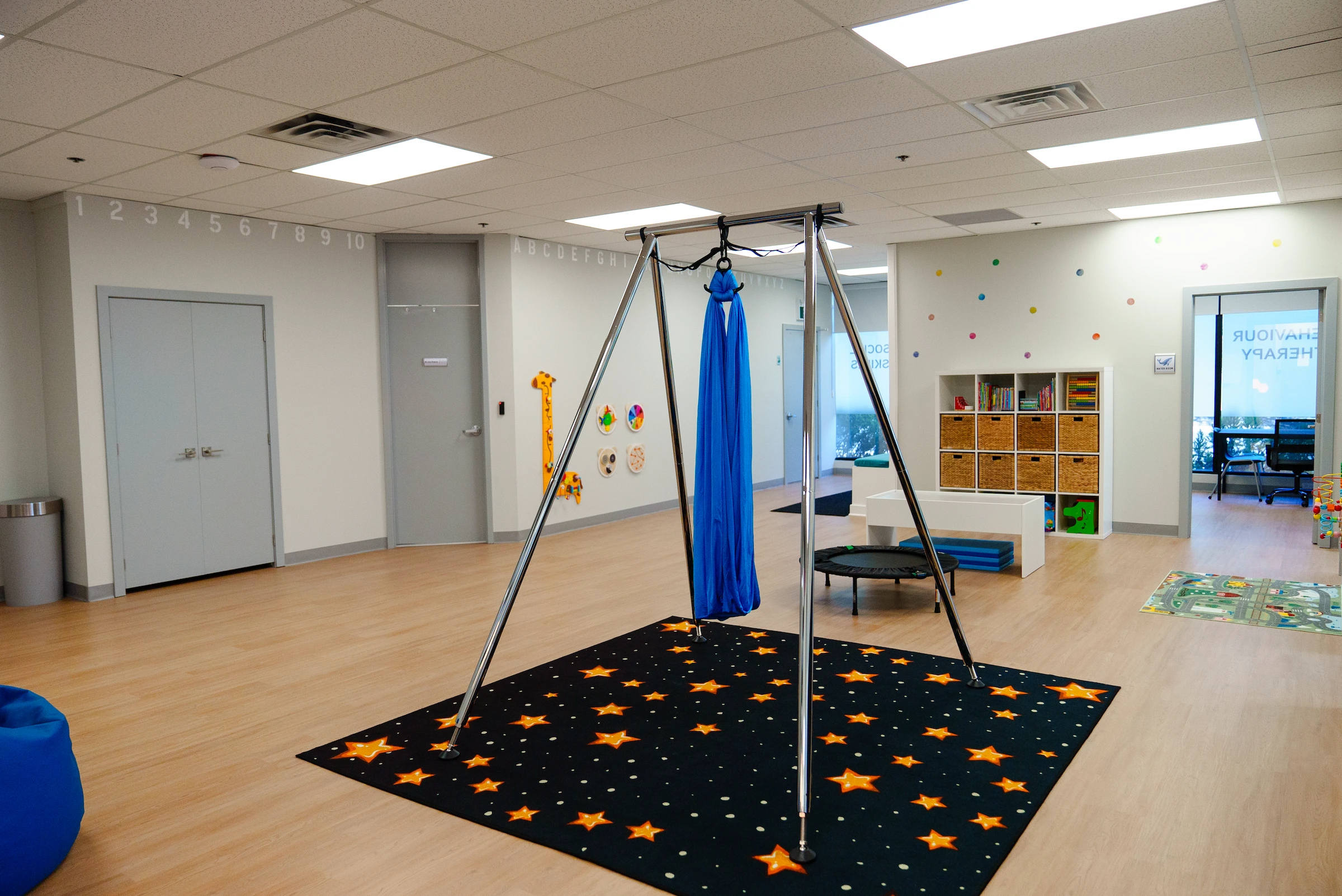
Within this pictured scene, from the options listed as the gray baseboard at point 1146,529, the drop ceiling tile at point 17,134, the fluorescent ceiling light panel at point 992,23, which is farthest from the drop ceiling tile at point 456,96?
the gray baseboard at point 1146,529

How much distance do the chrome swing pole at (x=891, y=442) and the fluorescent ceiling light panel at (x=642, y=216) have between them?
11.2 ft

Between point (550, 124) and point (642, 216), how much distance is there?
2.64 metres

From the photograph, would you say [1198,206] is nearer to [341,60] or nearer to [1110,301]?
[1110,301]

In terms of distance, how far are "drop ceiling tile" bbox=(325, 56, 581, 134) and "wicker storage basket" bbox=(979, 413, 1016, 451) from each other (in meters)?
5.37

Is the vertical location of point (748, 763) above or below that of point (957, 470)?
below


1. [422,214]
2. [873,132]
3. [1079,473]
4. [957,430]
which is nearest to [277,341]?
[422,214]

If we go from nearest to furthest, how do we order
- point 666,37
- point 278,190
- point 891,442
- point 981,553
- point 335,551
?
point 666,37, point 891,442, point 278,190, point 981,553, point 335,551

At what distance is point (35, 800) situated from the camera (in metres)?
2.52

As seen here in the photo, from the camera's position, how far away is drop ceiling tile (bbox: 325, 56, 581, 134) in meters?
3.68

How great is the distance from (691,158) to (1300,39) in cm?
286

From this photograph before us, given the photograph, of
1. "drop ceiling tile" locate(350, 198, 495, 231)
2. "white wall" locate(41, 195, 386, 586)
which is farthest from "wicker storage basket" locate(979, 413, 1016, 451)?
"white wall" locate(41, 195, 386, 586)

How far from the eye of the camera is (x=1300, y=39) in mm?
3480

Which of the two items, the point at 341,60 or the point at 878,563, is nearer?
the point at 341,60

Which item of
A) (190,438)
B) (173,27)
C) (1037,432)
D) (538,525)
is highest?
(173,27)
